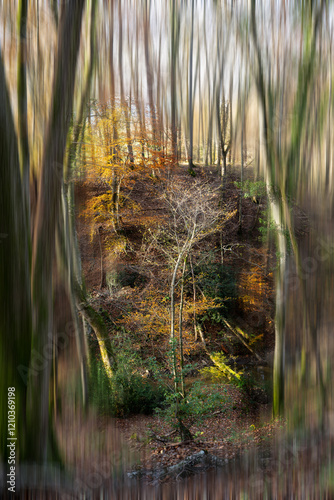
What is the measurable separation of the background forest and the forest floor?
20mm

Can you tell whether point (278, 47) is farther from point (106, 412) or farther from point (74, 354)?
point (106, 412)

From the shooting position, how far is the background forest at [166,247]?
4.95 feet

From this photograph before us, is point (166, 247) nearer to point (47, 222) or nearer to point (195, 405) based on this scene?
point (195, 405)

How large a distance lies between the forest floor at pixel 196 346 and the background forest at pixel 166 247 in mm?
20

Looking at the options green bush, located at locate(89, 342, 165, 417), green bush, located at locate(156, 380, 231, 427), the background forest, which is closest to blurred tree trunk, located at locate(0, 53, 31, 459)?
the background forest

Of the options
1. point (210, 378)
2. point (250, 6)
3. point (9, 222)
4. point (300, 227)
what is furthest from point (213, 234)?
point (9, 222)

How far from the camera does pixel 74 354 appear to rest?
211 cm

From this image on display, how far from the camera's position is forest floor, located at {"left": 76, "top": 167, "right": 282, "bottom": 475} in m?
1.99

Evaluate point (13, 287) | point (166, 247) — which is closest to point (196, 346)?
point (166, 247)

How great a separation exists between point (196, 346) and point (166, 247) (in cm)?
123

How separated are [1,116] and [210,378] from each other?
2.95 m

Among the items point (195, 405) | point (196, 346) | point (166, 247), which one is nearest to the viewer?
point (195, 405)

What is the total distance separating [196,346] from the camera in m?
3.16

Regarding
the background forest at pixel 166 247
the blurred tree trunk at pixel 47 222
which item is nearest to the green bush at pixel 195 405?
the background forest at pixel 166 247
